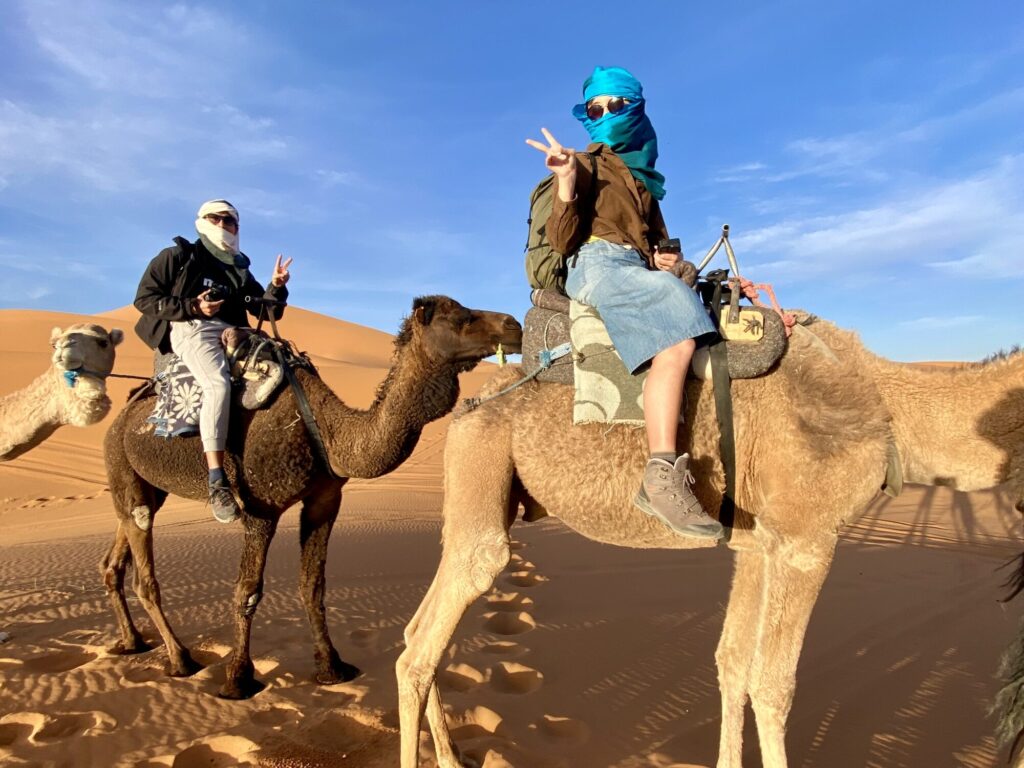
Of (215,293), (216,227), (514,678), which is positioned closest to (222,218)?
(216,227)

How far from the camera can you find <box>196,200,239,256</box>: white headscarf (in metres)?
4.88

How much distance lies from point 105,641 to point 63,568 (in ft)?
9.83

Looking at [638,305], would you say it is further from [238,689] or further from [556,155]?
[238,689]

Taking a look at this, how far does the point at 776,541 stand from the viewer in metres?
2.84

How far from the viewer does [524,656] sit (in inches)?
201

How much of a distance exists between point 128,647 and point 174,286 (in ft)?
9.61

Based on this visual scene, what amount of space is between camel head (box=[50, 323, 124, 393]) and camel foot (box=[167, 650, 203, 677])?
2131 mm

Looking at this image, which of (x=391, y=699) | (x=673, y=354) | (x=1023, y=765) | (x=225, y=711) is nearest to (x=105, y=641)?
(x=225, y=711)

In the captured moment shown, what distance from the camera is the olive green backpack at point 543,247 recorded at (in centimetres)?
315

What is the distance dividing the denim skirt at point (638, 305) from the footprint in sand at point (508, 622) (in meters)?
3.69

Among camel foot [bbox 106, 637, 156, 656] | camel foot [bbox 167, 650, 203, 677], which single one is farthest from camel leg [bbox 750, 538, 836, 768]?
camel foot [bbox 106, 637, 156, 656]

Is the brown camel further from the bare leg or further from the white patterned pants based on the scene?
the bare leg

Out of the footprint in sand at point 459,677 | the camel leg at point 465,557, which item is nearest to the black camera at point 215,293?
the camel leg at point 465,557

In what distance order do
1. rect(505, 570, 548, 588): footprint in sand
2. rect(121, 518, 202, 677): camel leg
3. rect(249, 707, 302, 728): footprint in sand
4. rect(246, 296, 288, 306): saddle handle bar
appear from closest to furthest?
rect(249, 707, 302, 728): footprint in sand < rect(121, 518, 202, 677): camel leg < rect(246, 296, 288, 306): saddle handle bar < rect(505, 570, 548, 588): footprint in sand
